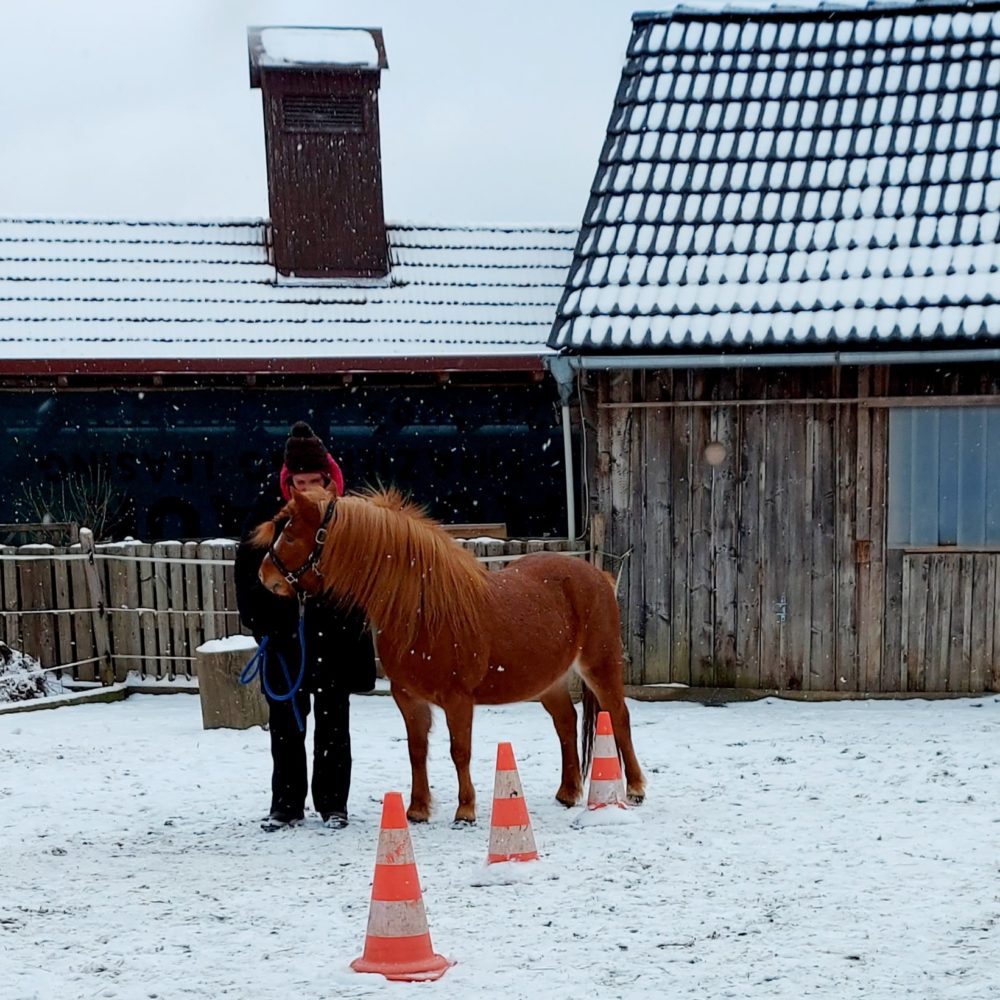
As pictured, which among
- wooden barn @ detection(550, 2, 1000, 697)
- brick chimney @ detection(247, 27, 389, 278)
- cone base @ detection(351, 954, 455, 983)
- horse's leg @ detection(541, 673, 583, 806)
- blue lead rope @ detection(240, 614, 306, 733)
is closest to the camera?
cone base @ detection(351, 954, 455, 983)

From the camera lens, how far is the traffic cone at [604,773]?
5.96m

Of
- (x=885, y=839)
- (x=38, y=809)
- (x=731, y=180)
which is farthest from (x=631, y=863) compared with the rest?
(x=731, y=180)

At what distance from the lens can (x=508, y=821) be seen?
5109mm

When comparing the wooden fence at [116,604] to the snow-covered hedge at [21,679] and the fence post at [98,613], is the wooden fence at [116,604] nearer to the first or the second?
the fence post at [98,613]

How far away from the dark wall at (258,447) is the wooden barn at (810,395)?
274 centimetres

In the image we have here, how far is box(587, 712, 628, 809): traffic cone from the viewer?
5961 mm

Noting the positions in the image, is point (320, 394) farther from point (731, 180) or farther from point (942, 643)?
point (942, 643)

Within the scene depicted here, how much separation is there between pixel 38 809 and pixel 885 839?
14.0ft

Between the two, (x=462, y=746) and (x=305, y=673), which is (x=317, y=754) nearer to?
(x=305, y=673)

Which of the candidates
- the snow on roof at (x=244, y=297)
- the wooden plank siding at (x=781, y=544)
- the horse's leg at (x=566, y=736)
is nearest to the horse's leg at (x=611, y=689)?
the horse's leg at (x=566, y=736)

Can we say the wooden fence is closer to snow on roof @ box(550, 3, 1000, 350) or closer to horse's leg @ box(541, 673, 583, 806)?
snow on roof @ box(550, 3, 1000, 350)

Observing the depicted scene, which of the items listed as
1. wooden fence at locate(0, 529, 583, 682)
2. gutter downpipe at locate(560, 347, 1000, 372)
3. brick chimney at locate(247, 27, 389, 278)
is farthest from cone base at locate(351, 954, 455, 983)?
brick chimney at locate(247, 27, 389, 278)

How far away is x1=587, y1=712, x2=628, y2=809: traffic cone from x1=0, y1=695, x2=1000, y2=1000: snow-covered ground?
6.6 inches

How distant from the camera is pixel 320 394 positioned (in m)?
12.5
